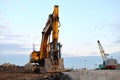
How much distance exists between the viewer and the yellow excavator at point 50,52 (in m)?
36.8

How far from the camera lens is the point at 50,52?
3894 centimetres

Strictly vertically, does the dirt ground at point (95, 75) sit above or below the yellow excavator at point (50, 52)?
below

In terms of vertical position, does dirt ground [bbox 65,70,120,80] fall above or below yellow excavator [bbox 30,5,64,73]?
below

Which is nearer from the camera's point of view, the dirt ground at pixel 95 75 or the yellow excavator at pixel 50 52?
the dirt ground at pixel 95 75

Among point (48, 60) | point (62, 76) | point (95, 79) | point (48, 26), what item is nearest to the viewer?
point (95, 79)

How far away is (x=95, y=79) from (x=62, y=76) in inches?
52.7

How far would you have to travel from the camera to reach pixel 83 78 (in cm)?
873

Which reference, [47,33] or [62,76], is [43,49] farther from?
[62,76]

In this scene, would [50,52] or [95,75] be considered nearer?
[95,75]

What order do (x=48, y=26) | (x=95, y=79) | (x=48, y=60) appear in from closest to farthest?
(x=95, y=79) → (x=48, y=60) → (x=48, y=26)

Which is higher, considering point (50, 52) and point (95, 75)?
point (50, 52)

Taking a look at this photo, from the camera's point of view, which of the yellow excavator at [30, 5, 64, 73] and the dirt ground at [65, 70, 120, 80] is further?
the yellow excavator at [30, 5, 64, 73]

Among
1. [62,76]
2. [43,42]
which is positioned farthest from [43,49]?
[62,76]

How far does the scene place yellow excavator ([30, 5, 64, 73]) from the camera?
36.8 m
